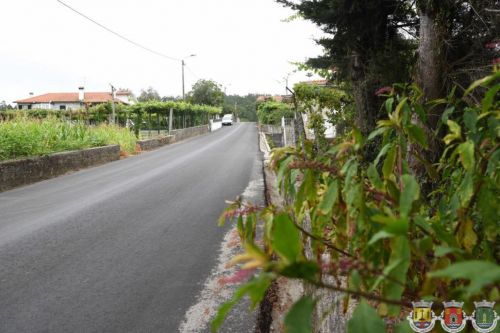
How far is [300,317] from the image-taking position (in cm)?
72

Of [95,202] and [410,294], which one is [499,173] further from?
[95,202]

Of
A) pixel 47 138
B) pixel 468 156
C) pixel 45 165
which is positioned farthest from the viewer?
pixel 47 138

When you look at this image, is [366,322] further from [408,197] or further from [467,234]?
[467,234]

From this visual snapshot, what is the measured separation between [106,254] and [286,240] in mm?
4769

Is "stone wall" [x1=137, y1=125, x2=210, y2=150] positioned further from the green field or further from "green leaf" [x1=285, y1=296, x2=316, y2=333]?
"green leaf" [x1=285, y1=296, x2=316, y2=333]

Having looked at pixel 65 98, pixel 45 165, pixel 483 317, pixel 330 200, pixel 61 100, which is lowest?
pixel 45 165

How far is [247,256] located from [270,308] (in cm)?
305

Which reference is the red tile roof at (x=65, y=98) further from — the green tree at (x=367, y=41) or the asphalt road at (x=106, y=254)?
the green tree at (x=367, y=41)

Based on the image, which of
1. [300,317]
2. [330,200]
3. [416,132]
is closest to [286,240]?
[300,317]

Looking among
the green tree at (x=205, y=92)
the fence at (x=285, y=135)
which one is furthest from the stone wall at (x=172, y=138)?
the green tree at (x=205, y=92)

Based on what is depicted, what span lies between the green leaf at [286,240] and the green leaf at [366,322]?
0.17 m

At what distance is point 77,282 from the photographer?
13.6 feet

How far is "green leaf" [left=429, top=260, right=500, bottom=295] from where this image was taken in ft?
1.85

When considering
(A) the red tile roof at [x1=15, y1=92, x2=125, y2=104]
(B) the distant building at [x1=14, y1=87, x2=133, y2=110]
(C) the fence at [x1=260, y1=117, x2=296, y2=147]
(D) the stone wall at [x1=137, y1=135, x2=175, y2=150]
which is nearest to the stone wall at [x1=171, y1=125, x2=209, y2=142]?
(D) the stone wall at [x1=137, y1=135, x2=175, y2=150]
